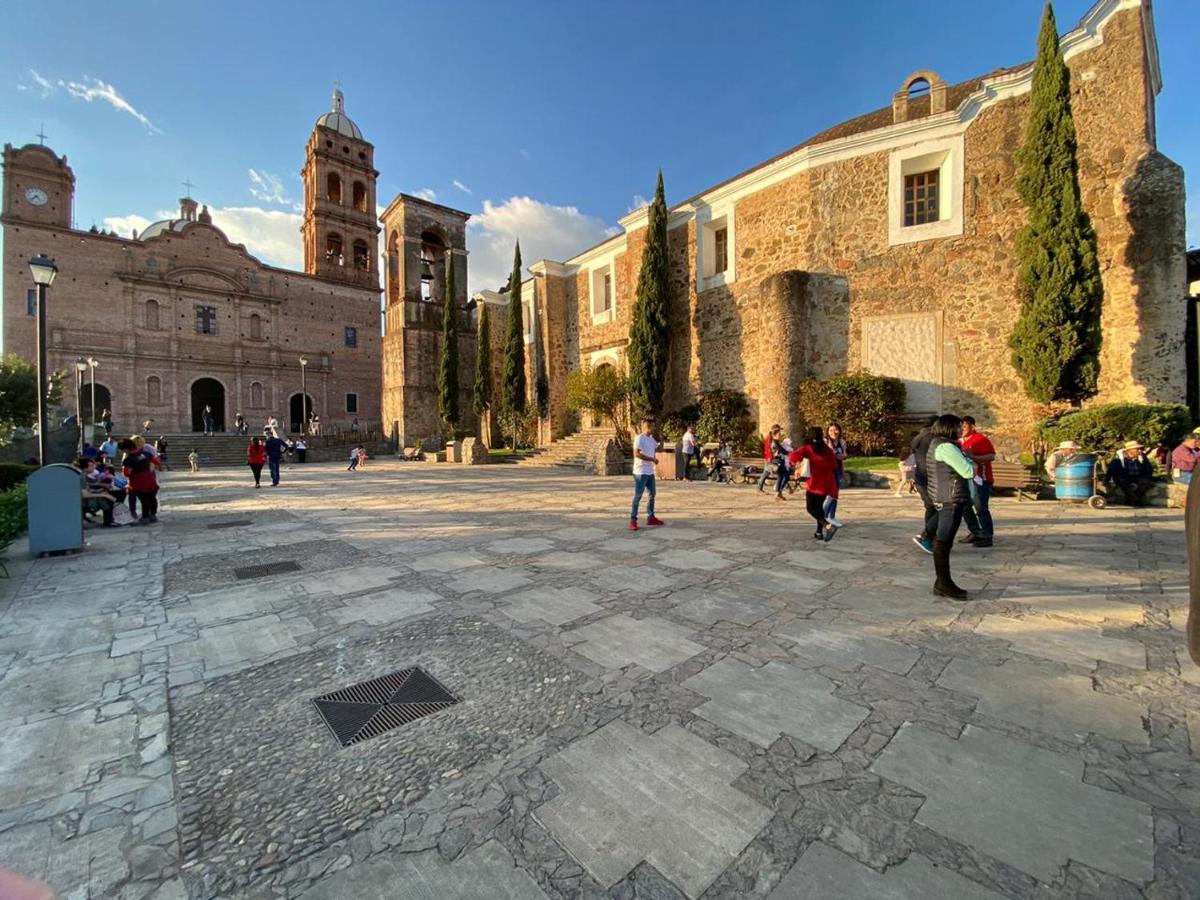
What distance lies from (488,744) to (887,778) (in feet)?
5.89

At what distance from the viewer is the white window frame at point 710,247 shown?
17.5 meters

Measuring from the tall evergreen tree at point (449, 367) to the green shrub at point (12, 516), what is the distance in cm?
2028

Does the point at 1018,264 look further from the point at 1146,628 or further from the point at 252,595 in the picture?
the point at 252,595

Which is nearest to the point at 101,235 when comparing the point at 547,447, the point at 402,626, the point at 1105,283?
the point at 547,447

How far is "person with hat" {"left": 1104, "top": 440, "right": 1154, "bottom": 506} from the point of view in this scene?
8.43 metres

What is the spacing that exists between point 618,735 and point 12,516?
8.84 meters

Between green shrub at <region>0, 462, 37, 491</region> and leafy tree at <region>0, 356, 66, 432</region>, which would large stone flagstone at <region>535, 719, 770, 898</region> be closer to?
green shrub at <region>0, 462, 37, 491</region>

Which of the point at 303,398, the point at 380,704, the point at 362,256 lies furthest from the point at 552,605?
the point at 362,256

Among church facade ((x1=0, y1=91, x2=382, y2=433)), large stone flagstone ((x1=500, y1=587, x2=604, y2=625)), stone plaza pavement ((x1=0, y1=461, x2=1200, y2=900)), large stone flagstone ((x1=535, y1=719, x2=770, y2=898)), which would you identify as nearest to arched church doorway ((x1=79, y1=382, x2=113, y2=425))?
church facade ((x1=0, y1=91, x2=382, y2=433))

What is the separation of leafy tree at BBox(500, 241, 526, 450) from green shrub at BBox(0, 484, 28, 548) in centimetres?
1839

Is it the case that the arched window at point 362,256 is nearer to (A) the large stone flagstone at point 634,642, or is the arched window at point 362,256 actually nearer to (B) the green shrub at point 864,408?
(B) the green shrub at point 864,408

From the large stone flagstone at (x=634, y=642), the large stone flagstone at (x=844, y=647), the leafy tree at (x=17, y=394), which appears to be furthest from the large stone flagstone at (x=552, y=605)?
the leafy tree at (x=17, y=394)

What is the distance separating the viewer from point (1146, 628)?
3.52m

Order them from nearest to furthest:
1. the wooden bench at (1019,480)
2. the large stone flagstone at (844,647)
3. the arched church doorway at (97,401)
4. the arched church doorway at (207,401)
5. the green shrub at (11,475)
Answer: the large stone flagstone at (844,647)
the wooden bench at (1019,480)
the green shrub at (11,475)
the arched church doorway at (97,401)
the arched church doorway at (207,401)
